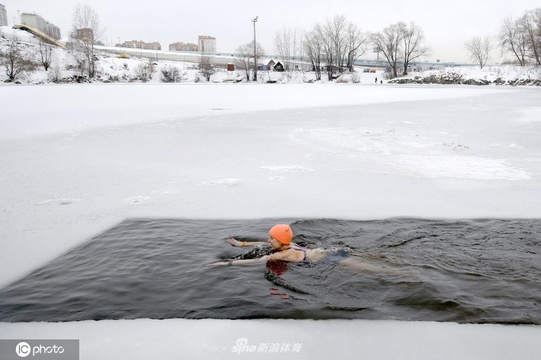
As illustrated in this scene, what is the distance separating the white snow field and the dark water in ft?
0.66

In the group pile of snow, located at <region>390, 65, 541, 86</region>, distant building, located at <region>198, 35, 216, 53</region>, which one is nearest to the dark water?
pile of snow, located at <region>390, 65, 541, 86</region>

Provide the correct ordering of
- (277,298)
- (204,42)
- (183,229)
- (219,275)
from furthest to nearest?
(204,42) → (183,229) → (219,275) → (277,298)

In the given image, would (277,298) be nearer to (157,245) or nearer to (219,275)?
(219,275)

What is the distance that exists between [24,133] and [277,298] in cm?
1091

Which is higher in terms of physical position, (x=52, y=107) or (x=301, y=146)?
(x=52, y=107)

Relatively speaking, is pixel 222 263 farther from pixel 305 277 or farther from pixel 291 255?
pixel 305 277

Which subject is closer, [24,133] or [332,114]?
[24,133]

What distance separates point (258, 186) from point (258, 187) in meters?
0.05

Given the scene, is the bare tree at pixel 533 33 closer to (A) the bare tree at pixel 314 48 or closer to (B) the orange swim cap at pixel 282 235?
(A) the bare tree at pixel 314 48

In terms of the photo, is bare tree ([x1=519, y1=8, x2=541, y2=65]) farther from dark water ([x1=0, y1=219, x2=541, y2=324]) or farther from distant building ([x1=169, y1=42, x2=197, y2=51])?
distant building ([x1=169, y1=42, x2=197, y2=51])

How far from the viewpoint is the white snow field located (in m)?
2.95

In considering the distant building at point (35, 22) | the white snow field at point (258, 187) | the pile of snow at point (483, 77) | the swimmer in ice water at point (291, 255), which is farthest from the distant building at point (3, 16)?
the swimmer in ice water at point (291, 255)

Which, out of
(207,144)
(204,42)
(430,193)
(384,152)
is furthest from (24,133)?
(204,42)

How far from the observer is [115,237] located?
5129 millimetres
